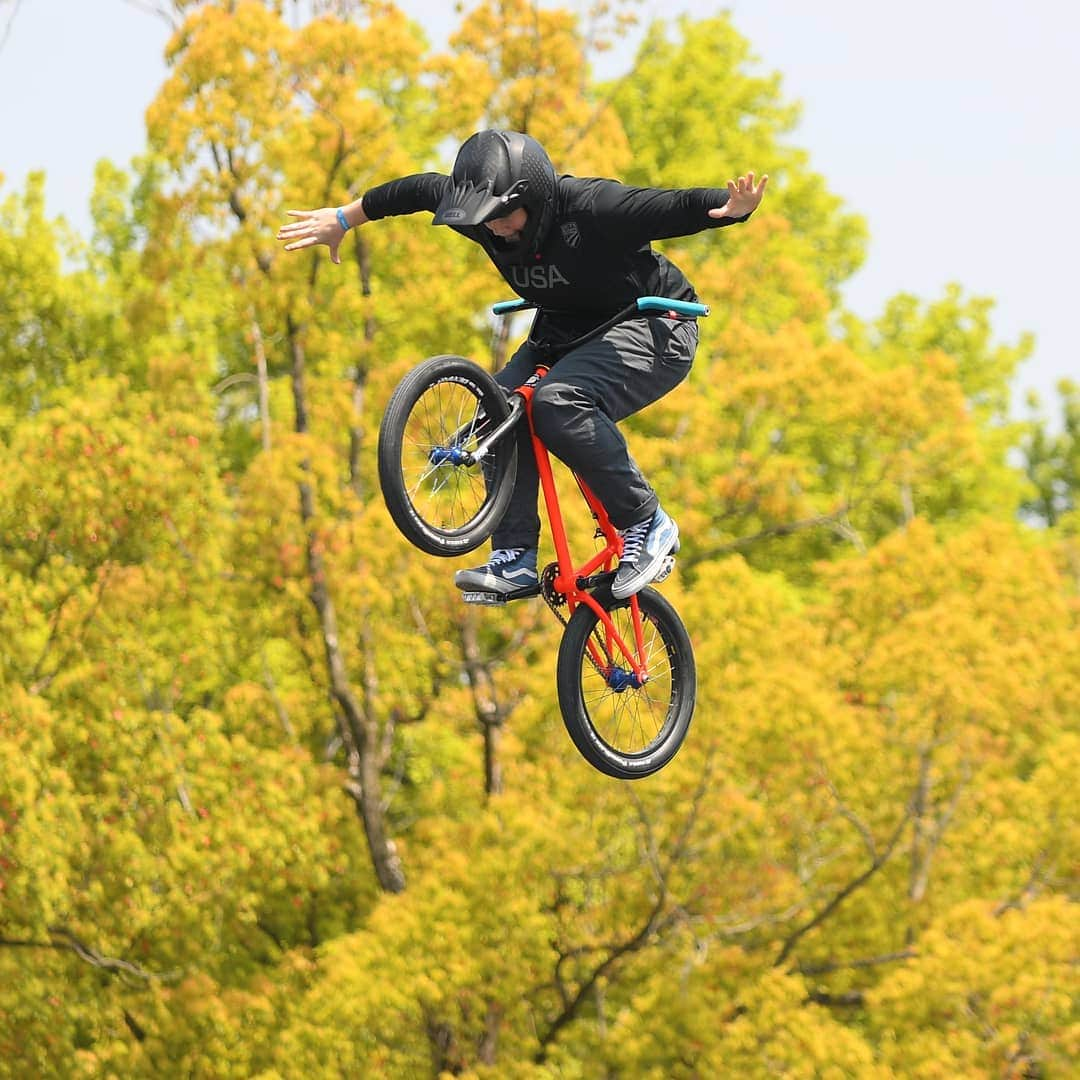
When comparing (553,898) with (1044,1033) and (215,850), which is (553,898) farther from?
(1044,1033)

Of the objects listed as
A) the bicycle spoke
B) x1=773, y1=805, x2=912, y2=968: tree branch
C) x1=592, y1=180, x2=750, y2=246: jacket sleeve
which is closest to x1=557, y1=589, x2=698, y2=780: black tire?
Result: the bicycle spoke

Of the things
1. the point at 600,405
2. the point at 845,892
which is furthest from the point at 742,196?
the point at 845,892

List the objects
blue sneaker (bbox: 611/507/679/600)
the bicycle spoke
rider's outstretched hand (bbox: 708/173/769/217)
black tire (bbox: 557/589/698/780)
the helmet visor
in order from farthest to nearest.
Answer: the bicycle spoke
blue sneaker (bbox: 611/507/679/600)
black tire (bbox: 557/589/698/780)
the helmet visor
rider's outstretched hand (bbox: 708/173/769/217)

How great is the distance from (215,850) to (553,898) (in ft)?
13.3

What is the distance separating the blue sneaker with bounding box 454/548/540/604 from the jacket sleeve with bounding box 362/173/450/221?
1319 millimetres

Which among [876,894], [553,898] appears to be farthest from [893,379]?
[553,898]

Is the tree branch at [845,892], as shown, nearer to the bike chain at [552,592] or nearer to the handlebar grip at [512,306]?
the bike chain at [552,592]

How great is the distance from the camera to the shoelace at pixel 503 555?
249 inches

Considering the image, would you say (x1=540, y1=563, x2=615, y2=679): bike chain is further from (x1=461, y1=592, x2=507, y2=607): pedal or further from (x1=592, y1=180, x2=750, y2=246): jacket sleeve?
(x1=592, y1=180, x2=750, y2=246): jacket sleeve

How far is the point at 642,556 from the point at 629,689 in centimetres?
57

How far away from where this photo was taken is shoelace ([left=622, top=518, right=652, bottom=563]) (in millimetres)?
6355

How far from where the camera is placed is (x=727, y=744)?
735 inches

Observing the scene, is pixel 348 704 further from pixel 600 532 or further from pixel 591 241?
pixel 591 241

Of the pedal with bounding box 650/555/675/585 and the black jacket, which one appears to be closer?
the black jacket
